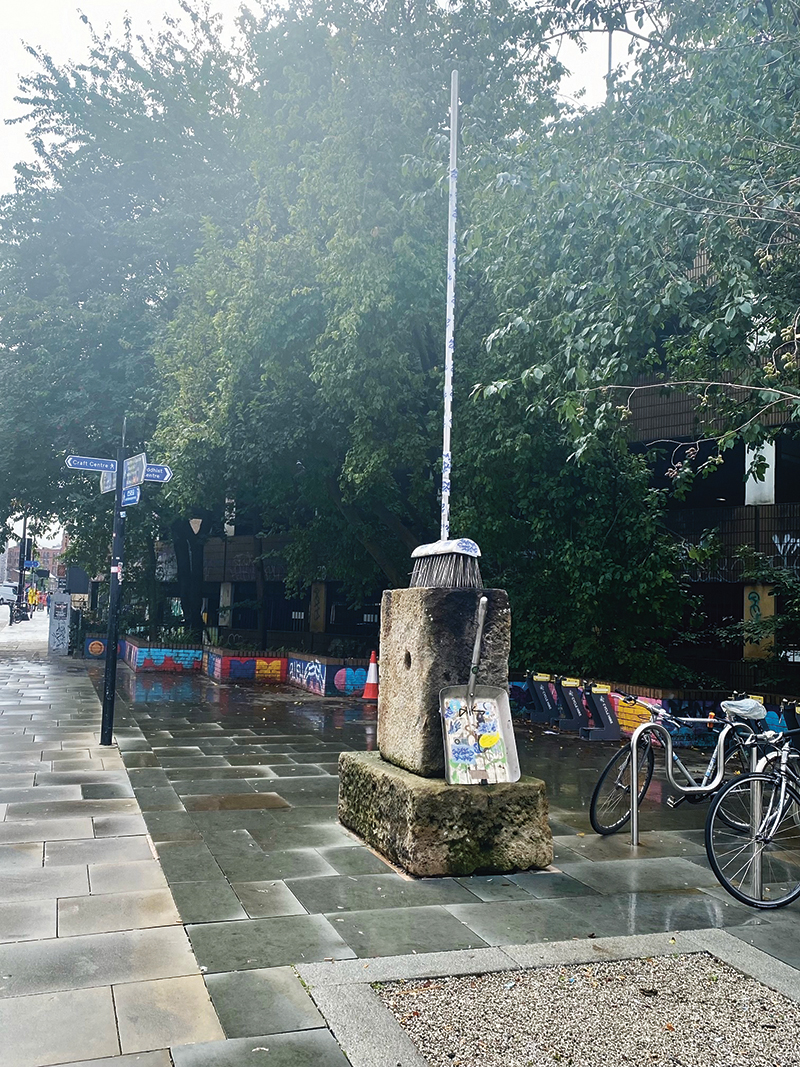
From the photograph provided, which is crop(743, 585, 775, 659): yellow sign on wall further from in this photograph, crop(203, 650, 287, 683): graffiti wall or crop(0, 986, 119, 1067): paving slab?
crop(0, 986, 119, 1067): paving slab

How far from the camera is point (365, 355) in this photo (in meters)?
14.4

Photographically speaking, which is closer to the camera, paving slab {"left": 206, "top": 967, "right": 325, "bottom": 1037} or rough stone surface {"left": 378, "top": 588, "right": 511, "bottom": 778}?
paving slab {"left": 206, "top": 967, "right": 325, "bottom": 1037}

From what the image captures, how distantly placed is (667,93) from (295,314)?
7.69 m

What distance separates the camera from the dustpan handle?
6.21 meters

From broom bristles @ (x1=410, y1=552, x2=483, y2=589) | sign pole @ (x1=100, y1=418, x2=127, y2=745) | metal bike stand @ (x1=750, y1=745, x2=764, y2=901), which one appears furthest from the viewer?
sign pole @ (x1=100, y1=418, x2=127, y2=745)

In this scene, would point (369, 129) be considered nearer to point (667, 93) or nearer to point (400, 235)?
point (400, 235)

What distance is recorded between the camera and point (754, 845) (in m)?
5.70

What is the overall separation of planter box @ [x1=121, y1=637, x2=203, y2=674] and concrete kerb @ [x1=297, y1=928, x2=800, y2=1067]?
63.1 ft

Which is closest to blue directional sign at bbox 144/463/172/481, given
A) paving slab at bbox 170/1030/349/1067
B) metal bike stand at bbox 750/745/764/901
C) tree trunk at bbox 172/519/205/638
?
metal bike stand at bbox 750/745/764/901

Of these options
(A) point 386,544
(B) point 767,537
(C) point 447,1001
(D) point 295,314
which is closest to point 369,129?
(D) point 295,314

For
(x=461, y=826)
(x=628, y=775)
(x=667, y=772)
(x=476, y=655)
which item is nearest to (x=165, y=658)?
(x=628, y=775)

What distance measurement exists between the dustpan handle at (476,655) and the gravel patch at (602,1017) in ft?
6.71

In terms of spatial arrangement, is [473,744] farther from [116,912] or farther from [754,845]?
[116,912]

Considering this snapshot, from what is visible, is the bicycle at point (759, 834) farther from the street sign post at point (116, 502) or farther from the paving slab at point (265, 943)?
the street sign post at point (116, 502)
